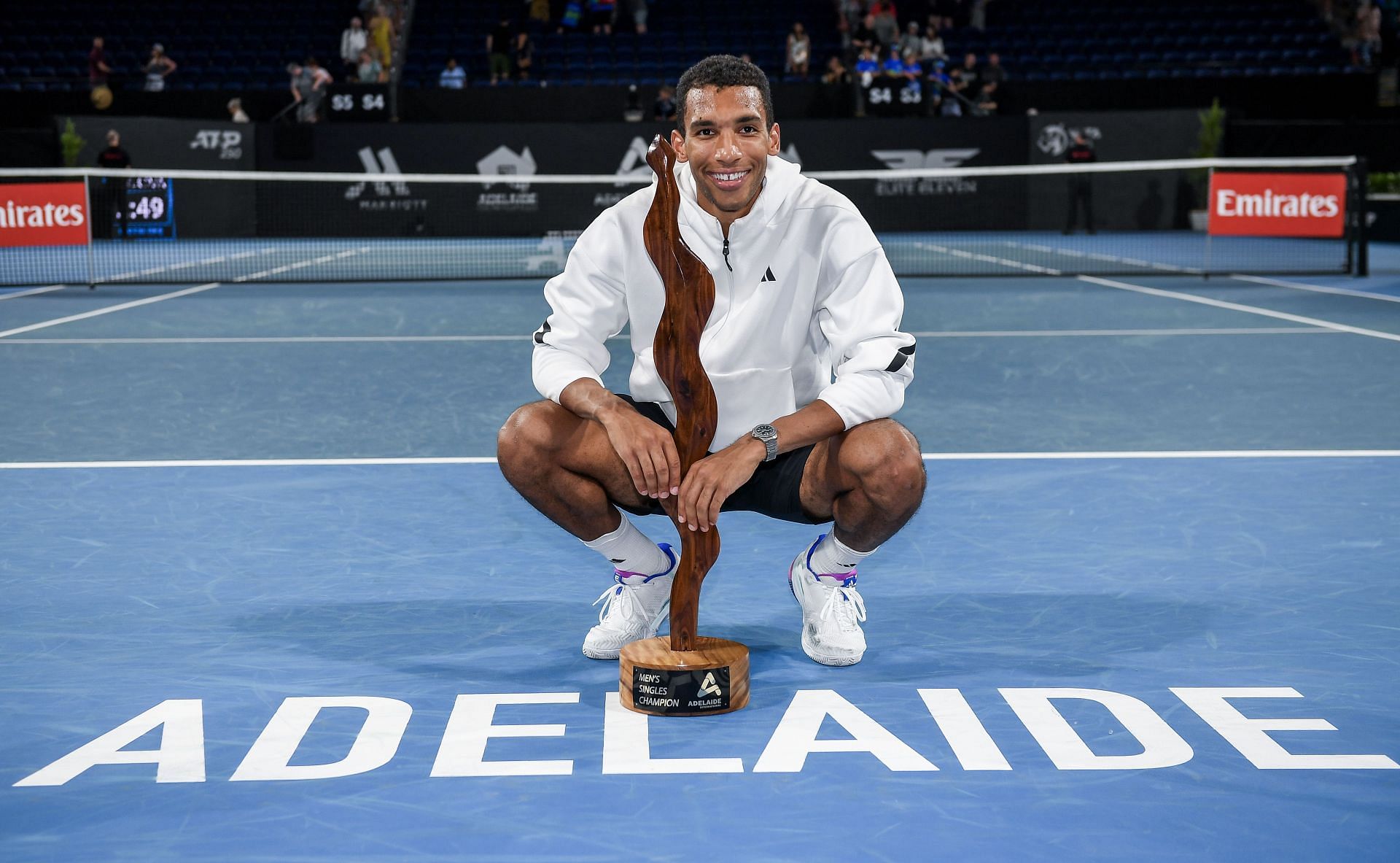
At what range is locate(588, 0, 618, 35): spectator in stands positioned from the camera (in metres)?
27.2

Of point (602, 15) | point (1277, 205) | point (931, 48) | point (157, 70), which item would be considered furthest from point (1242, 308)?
point (157, 70)

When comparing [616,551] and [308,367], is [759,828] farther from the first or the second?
[308,367]

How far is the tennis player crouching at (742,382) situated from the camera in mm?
3299

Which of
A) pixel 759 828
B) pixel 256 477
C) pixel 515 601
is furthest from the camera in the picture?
pixel 256 477

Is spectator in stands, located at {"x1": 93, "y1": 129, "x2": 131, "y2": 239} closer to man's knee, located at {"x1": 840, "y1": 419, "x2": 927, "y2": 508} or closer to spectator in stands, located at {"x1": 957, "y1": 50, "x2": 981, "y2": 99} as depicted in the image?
spectator in stands, located at {"x1": 957, "y1": 50, "x2": 981, "y2": 99}

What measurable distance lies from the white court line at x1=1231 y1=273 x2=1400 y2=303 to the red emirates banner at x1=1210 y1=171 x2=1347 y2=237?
578mm

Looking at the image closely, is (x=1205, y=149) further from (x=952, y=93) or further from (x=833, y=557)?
(x=833, y=557)

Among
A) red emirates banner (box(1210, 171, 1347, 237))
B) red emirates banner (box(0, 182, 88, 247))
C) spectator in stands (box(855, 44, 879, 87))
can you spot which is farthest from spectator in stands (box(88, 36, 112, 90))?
red emirates banner (box(1210, 171, 1347, 237))

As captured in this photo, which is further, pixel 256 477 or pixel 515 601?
pixel 256 477

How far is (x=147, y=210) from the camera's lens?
2278 cm

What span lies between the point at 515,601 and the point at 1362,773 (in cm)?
212

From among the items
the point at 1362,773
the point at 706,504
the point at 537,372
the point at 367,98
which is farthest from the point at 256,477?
the point at 367,98

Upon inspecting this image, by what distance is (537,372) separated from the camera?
3498 mm

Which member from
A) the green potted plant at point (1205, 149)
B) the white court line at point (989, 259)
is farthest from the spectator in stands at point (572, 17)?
the green potted plant at point (1205, 149)
